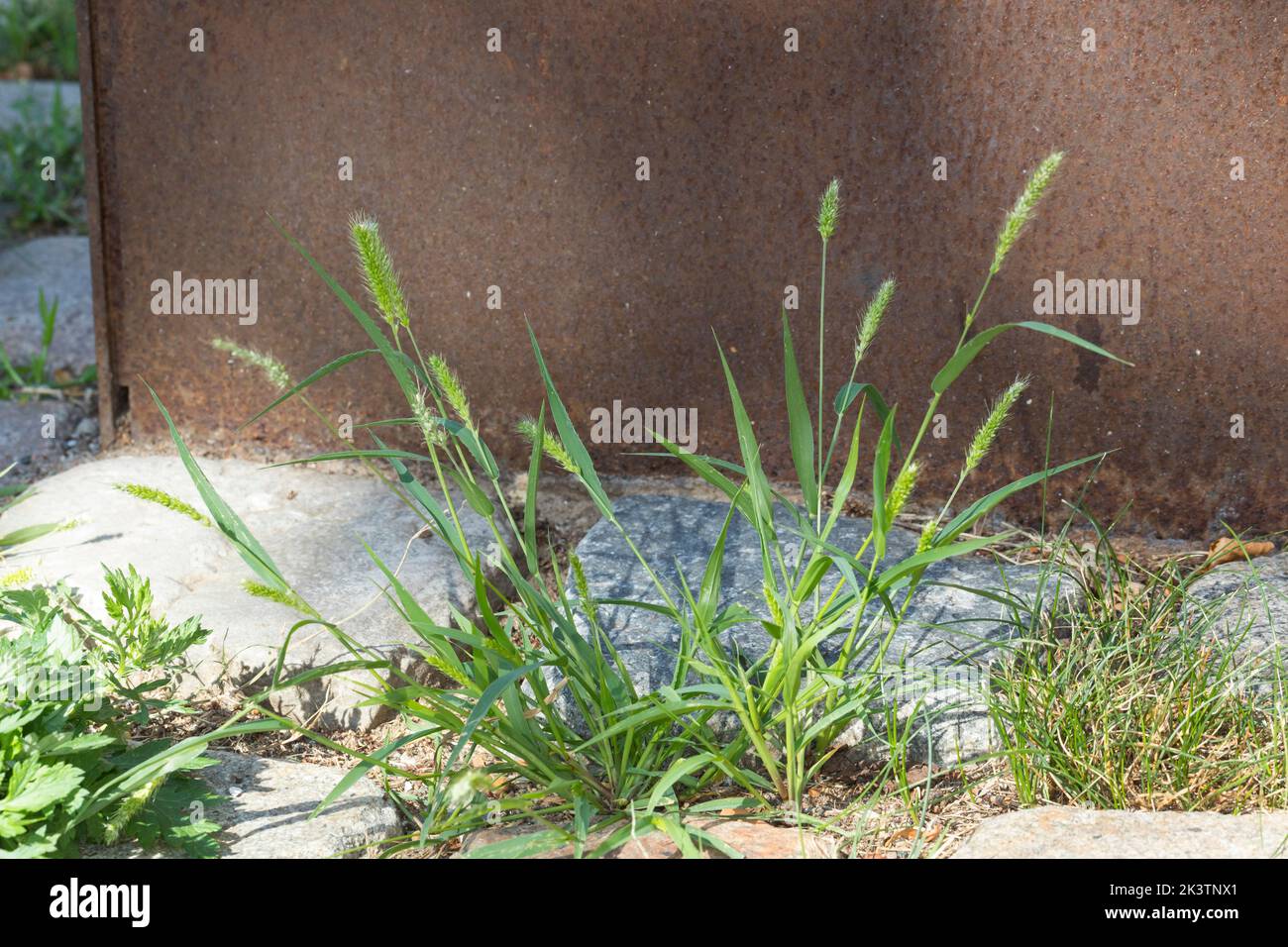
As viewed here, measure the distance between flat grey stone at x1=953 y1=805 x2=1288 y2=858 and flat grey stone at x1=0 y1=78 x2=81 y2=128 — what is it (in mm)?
4652

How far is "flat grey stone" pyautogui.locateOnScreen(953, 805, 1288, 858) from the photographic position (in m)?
1.46

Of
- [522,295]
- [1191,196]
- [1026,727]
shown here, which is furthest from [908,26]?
[1026,727]

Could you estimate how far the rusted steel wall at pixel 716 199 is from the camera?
2221 millimetres

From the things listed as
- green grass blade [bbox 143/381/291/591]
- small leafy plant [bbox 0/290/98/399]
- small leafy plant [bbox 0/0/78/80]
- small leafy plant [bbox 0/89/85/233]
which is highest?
small leafy plant [bbox 0/0/78/80]

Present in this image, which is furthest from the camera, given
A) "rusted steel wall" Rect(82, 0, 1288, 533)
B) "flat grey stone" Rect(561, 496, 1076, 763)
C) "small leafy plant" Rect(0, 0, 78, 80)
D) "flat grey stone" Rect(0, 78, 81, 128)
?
"small leafy plant" Rect(0, 0, 78, 80)

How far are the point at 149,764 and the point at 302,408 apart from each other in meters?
1.34

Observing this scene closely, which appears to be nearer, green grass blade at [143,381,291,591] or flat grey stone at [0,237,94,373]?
green grass blade at [143,381,291,591]

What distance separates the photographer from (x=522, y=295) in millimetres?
2516

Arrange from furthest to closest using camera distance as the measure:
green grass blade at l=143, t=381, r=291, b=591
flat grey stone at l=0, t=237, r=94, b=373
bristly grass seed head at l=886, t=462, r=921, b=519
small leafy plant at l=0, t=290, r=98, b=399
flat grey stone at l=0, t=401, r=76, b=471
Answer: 1. flat grey stone at l=0, t=237, r=94, b=373
2. small leafy plant at l=0, t=290, r=98, b=399
3. flat grey stone at l=0, t=401, r=76, b=471
4. green grass blade at l=143, t=381, r=291, b=591
5. bristly grass seed head at l=886, t=462, r=921, b=519

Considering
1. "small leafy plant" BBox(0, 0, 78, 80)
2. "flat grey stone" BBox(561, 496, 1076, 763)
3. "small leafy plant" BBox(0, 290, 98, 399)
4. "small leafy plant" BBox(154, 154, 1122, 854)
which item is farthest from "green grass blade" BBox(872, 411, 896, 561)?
"small leafy plant" BBox(0, 0, 78, 80)

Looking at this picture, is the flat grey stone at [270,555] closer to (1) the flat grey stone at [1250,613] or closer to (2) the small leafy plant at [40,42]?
(1) the flat grey stone at [1250,613]

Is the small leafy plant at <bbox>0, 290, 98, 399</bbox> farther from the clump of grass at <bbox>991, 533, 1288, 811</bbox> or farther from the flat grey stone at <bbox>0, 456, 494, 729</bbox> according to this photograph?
the clump of grass at <bbox>991, 533, 1288, 811</bbox>

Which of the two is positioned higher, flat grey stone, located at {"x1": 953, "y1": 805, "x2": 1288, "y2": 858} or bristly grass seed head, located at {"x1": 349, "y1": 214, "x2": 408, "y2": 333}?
bristly grass seed head, located at {"x1": 349, "y1": 214, "x2": 408, "y2": 333}

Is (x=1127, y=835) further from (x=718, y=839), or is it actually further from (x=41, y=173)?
(x=41, y=173)
